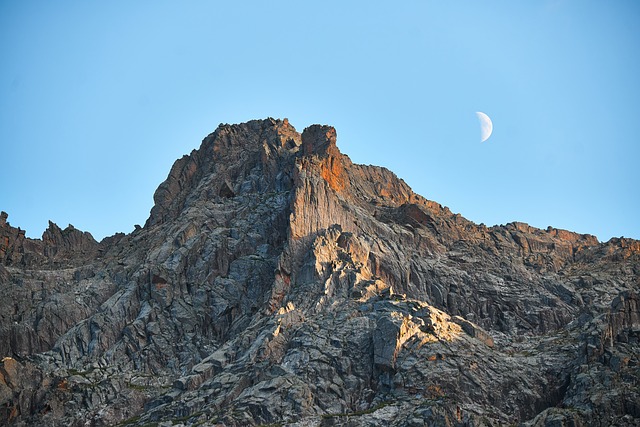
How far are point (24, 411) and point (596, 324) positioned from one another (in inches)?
4539

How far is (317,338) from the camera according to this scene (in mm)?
199500

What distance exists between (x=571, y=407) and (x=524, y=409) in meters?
12.5

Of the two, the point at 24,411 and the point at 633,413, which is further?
the point at 24,411

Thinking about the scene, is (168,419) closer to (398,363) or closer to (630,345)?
(398,363)

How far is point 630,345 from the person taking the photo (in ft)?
632

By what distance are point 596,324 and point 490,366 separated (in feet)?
77.4

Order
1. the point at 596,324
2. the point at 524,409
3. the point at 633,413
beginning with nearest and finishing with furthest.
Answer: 1. the point at 633,413
2. the point at 524,409
3. the point at 596,324

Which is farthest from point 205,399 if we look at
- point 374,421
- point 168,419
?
point 374,421

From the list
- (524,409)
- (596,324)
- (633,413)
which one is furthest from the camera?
(596,324)

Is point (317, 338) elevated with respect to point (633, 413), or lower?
elevated

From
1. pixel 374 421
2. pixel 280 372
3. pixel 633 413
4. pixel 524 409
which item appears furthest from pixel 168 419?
pixel 633 413

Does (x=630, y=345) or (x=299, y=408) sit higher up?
(x=630, y=345)

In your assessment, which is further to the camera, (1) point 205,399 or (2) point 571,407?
(1) point 205,399

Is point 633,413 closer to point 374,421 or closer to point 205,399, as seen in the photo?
point 374,421
